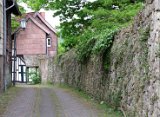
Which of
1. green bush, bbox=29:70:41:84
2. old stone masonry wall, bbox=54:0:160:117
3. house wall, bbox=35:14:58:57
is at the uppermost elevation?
house wall, bbox=35:14:58:57

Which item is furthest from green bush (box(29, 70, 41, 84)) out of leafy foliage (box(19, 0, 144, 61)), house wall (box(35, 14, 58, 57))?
leafy foliage (box(19, 0, 144, 61))

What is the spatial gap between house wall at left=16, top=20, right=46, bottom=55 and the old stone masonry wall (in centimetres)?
2945

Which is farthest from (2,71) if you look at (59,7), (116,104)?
(116,104)

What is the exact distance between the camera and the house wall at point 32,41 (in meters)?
42.9

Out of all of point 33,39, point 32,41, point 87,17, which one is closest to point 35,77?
point 32,41

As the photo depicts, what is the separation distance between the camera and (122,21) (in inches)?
752

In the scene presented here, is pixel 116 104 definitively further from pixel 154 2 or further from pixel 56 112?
pixel 154 2

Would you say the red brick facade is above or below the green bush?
above

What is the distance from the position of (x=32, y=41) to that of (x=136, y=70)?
115ft

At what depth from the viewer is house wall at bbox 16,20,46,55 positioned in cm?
4293

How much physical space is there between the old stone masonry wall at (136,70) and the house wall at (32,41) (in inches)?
1160

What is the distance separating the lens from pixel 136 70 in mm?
8797

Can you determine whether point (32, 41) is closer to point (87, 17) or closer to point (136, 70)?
point (87, 17)

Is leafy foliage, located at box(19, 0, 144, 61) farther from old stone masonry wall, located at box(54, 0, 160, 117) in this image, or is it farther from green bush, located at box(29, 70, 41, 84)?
green bush, located at box(29, 70, 41, 84)
